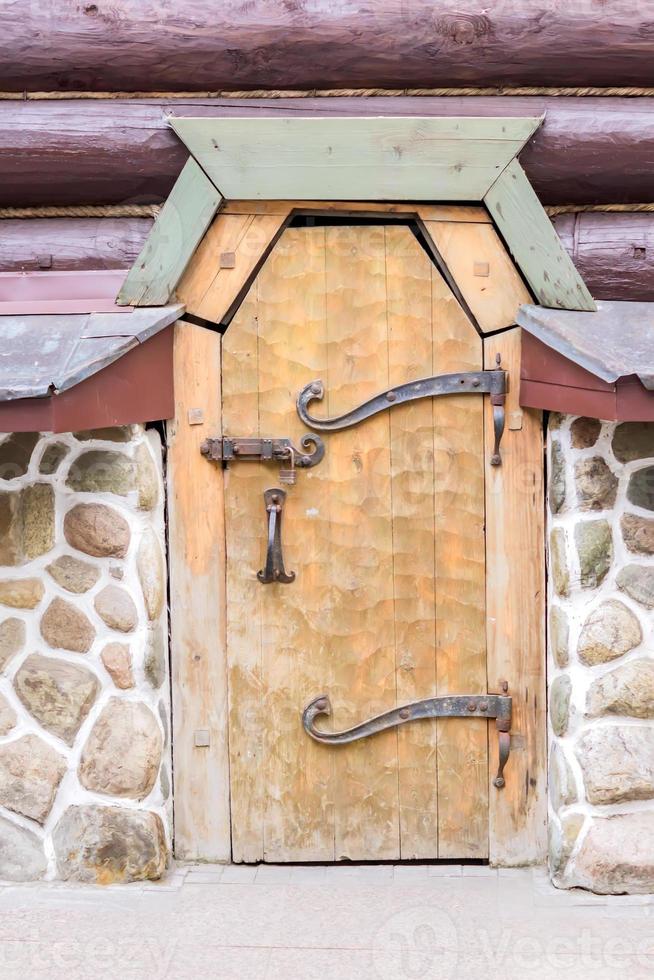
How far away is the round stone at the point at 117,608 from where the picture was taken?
3896 mm

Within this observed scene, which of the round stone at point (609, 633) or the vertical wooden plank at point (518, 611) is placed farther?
the vertical wooden plank at point (518, 611)

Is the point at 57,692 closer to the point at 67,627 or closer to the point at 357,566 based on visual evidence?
the point at 67,627

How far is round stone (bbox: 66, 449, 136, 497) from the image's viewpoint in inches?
152

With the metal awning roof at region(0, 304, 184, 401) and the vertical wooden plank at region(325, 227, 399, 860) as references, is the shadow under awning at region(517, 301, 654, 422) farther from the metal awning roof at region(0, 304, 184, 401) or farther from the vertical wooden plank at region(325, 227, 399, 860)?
the metal awning roof at region(0, 304, 184, 401)

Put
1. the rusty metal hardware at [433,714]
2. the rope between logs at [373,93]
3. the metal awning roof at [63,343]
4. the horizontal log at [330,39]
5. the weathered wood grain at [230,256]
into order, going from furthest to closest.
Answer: the rusty metal hardware at [433,714] < the weathered wood grain at [230,256] < the rope between logs at [373,93] < the horizontal log at [330,39] < the metal awning roof at [63,343]

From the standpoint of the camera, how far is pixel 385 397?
3.94m

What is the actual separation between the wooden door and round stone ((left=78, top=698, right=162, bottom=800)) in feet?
1.13

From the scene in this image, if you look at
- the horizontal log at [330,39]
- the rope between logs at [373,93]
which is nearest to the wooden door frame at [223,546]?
the rope between logs at [373,93]

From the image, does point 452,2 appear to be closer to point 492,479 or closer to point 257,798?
point 492,479

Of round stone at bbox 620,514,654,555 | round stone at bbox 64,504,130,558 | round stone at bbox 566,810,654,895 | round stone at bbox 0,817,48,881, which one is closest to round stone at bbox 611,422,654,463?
round stone at bbox 620,514,654,555

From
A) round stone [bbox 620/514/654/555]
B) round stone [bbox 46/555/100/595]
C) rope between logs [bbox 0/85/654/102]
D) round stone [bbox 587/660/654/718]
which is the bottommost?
round stone [bbox 587/660/654/718]

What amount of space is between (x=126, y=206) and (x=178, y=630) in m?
1.48

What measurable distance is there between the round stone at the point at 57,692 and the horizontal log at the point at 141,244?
1.36m

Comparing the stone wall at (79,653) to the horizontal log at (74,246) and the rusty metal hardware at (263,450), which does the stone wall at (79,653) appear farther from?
the horizontal log at (74,246)
